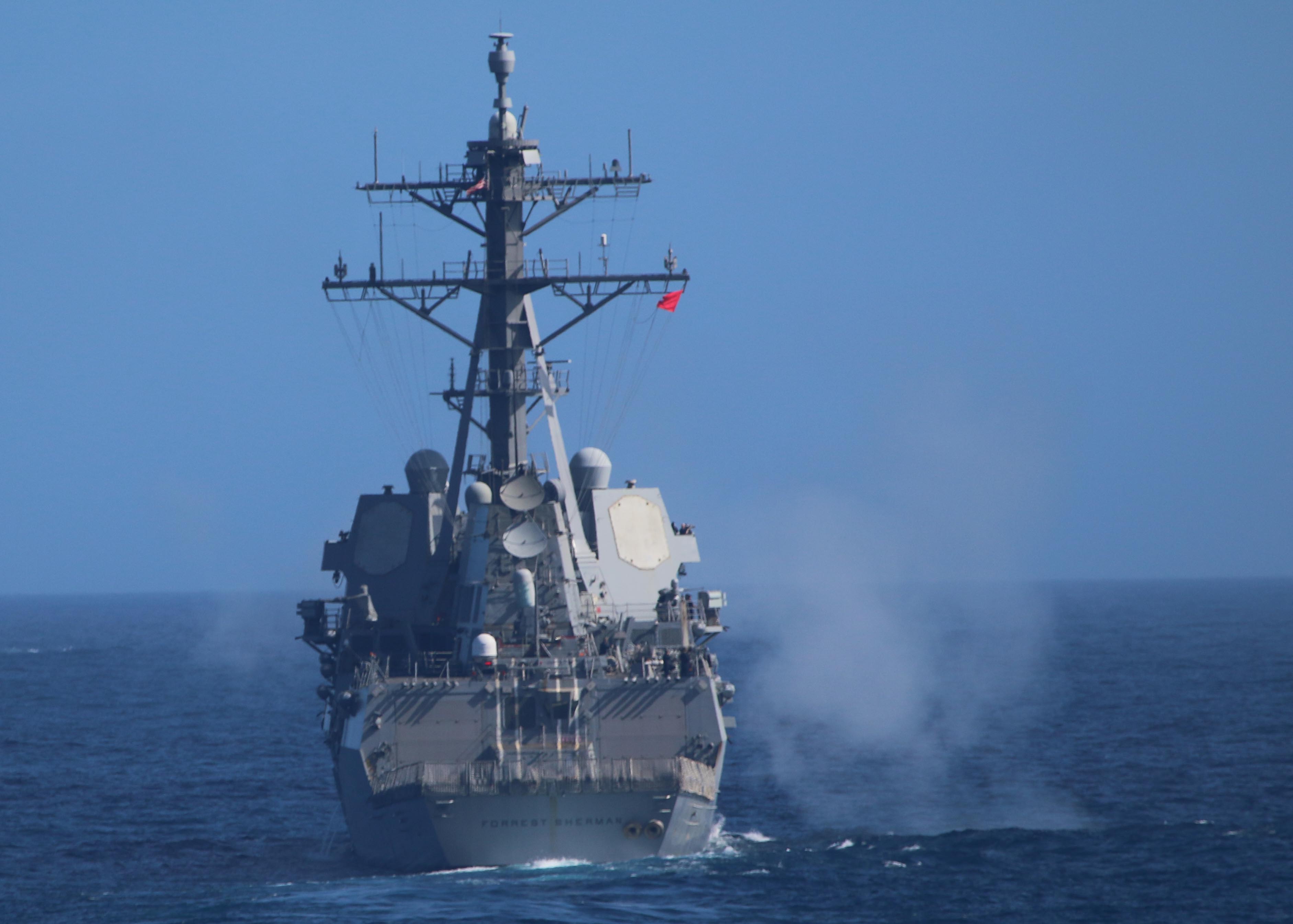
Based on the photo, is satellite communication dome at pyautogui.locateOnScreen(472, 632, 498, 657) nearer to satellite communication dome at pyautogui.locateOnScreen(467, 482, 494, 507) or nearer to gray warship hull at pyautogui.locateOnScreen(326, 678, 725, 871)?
gray warship hull at pyautogui.locateOnScreen(326, 678, 725, 871)

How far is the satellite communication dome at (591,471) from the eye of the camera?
41.0 m

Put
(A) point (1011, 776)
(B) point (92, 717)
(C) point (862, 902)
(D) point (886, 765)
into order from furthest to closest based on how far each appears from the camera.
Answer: (B) point (92, 717) → (D) point (886, 765) → (A) point (1011, 776) → (C) point (862, 902)

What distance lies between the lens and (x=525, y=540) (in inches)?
1401

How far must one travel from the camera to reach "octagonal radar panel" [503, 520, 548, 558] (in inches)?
1394

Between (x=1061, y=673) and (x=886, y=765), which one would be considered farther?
(x=1061, y=673)

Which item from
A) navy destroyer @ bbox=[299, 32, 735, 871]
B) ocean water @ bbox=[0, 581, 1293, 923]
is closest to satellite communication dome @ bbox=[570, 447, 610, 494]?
navy destroyer @ bbox=[299, 32, 735, 871]

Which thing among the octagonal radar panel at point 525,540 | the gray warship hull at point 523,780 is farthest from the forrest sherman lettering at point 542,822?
the octagonal radar panel at point 525,540

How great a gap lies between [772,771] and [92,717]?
32874mm

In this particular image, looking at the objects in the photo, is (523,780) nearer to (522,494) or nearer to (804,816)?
(522,494)

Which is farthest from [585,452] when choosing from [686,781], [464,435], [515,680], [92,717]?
[92,717]

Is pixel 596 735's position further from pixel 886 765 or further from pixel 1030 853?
pixel 886 765

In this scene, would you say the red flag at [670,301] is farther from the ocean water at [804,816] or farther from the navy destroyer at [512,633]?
the ocean water at [804,816]

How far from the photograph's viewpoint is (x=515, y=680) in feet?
108

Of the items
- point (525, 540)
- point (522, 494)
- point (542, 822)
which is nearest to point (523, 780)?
point (542, 822)
